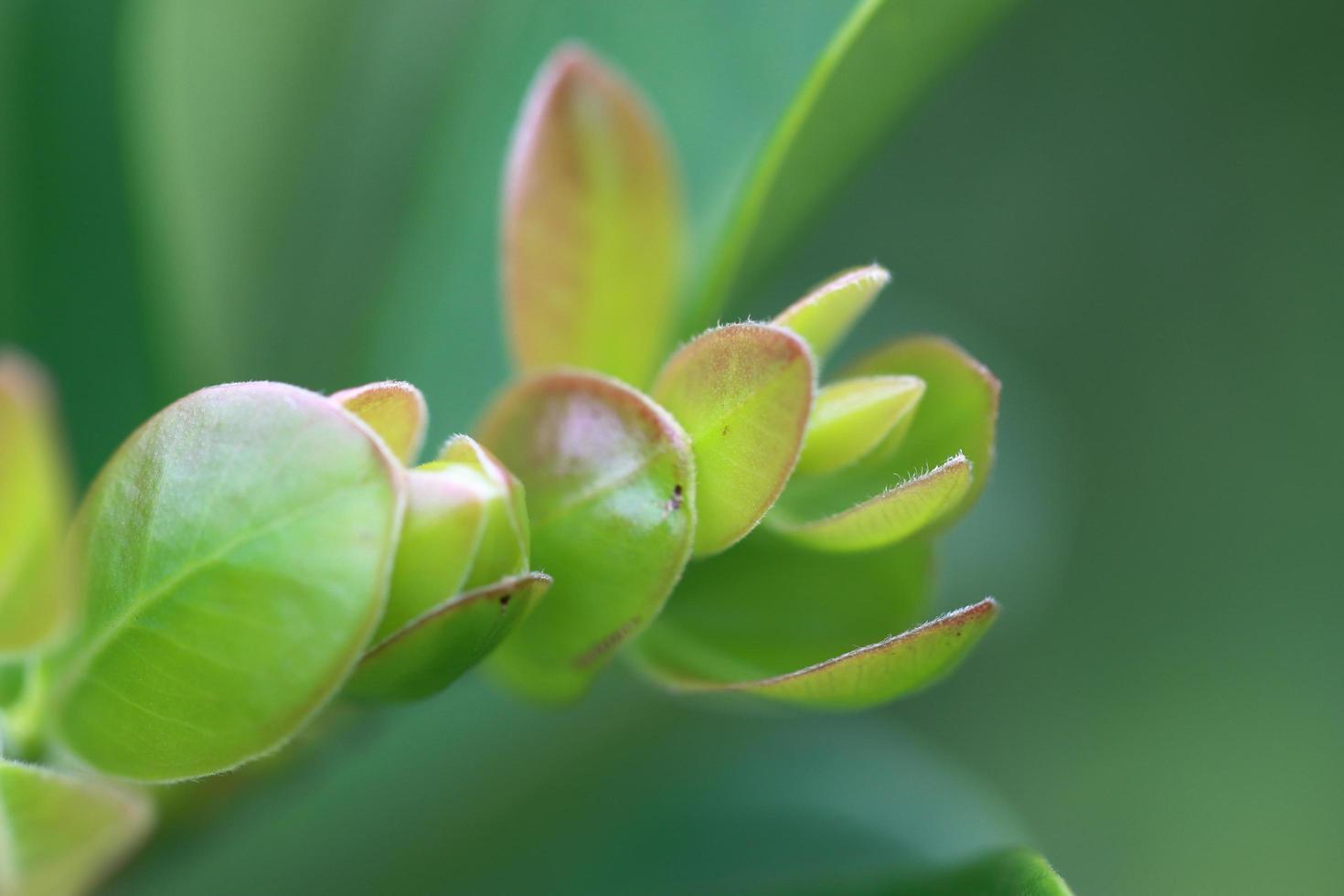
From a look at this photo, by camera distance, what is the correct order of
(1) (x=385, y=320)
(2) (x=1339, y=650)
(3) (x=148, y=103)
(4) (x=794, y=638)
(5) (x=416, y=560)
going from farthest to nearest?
1. (2) (x=1339, y=650)
2. (1) (x=385, y=320)
3. (3) (x=148, y=103)
4. (4) (x=794, y=638)
5. (5) (x=416, y=560)

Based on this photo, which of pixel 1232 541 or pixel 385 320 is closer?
pixel 385 320

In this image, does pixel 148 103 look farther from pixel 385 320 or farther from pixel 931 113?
pixel 931 113

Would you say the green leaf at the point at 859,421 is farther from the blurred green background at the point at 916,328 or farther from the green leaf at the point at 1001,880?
the blurred green background at the point at 916,328

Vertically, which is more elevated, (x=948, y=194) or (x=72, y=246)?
(x=948, y=194)

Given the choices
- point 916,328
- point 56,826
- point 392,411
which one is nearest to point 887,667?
point 392,411

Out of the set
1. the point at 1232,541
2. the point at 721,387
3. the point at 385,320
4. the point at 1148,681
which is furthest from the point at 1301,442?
the point at 721,387

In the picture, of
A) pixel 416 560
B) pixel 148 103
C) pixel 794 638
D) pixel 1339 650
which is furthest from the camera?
pixel 1339 650

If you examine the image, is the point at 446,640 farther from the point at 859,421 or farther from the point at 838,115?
the point at 838,115
